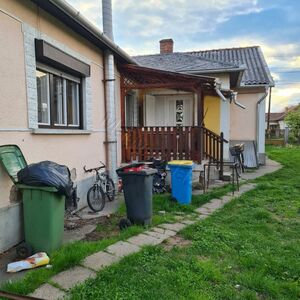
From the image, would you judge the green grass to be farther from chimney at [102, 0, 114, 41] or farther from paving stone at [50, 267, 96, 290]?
chimney at [102, 0, 114, 41]

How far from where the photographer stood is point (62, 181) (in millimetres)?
4125

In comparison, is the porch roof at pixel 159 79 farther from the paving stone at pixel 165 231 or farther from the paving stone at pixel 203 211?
the paving stone at pixel 165 231

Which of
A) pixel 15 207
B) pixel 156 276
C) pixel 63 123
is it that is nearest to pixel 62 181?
pixel 15 207

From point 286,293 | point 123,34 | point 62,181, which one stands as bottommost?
point 286,293

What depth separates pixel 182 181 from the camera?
683 centimetres

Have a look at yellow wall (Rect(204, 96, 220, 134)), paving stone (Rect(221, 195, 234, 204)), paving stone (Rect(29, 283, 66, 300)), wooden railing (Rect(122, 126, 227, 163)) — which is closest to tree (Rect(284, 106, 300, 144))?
yellow wall (Rect(204, 96, 220, 134))

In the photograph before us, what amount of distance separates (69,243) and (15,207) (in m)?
0.95

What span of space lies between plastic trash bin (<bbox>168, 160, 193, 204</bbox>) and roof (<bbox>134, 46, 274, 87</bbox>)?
580cm

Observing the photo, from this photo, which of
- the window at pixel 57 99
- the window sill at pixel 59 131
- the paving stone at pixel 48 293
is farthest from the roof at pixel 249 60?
the paving stone at pixel 48 293

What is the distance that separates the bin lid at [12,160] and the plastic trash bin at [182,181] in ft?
11.3

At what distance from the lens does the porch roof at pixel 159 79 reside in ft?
28.3

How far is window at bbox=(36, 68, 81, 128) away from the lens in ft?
18.1

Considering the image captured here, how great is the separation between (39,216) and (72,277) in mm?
1118

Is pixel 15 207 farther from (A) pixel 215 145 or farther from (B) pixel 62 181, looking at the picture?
(A) pixel 215 145
